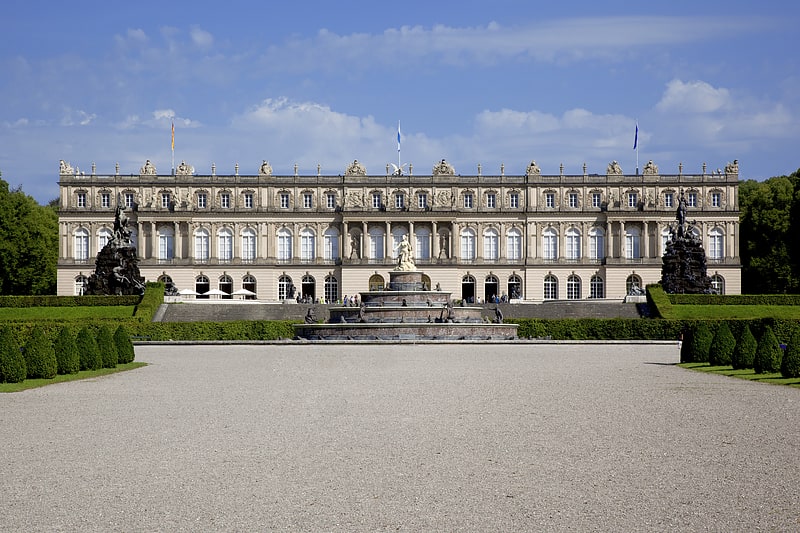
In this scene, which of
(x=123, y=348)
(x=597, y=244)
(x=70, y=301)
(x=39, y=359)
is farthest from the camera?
(x=597, y=244)

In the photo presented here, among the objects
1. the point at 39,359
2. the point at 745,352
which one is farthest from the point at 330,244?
the point at 39,359

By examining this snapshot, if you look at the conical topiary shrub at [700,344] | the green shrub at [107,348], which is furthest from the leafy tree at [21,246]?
the conical topiary shrub at [700,344]

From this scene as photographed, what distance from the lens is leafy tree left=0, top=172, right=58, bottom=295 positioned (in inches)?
2542

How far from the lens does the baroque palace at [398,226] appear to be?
7631cm

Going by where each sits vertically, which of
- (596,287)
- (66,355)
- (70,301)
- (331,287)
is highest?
(331,287)

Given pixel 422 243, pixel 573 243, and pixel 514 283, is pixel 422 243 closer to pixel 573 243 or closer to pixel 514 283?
pixel 514 283

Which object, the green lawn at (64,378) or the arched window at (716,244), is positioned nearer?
the green lawn at (64,378)

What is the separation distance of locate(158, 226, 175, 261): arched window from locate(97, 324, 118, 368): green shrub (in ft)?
176

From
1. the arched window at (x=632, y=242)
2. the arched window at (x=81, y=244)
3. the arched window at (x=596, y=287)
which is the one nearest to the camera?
the arched window at (x=81, y=244)

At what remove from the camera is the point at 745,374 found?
69.1 ft

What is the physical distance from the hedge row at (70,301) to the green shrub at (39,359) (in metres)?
27.6

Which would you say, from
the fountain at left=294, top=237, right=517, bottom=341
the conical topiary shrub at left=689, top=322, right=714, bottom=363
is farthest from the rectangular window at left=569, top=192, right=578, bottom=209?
the conical topiary shrub at left=689, top=322, right=714, bottom=363

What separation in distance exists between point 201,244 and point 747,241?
1612 inches

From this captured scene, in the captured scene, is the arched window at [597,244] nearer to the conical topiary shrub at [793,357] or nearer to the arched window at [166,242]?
the arched window at [166,242]
